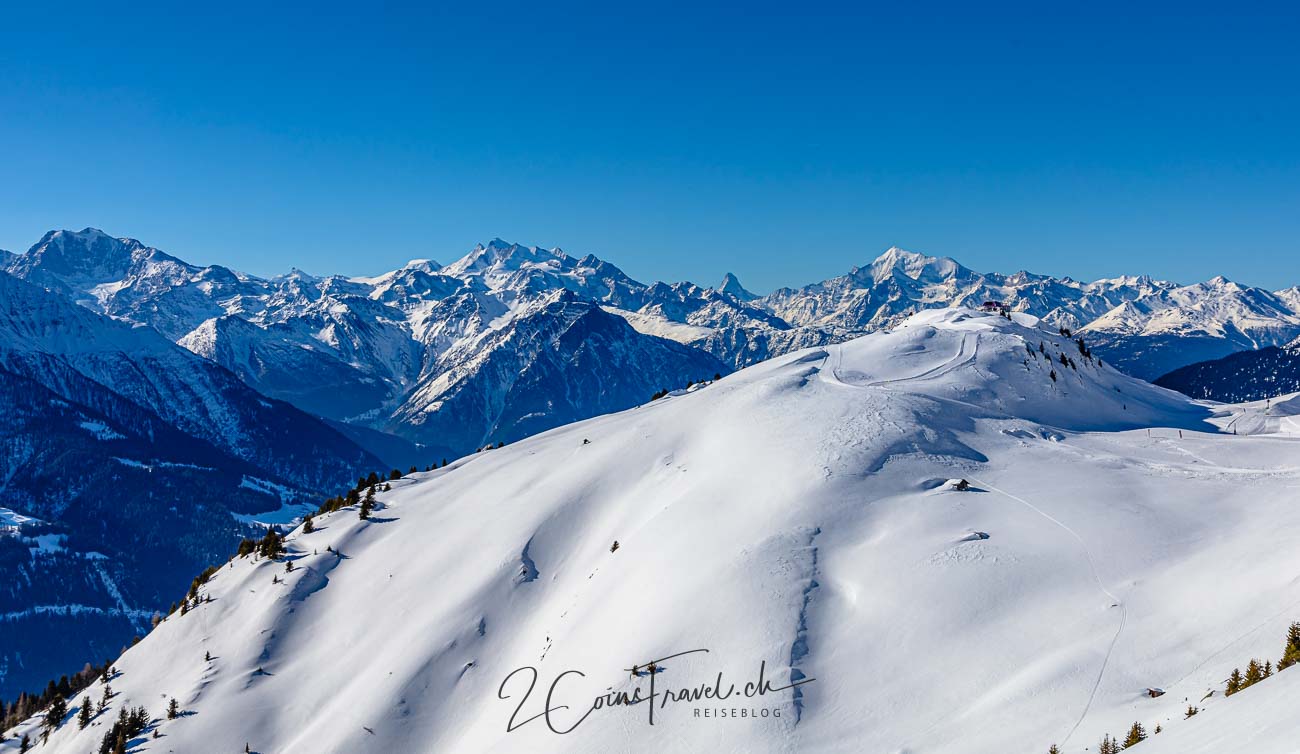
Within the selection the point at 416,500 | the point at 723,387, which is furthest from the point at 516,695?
the point at 723,387

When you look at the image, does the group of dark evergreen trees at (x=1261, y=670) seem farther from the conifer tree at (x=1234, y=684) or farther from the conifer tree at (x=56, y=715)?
the conifer tree at (x=56, y=715)

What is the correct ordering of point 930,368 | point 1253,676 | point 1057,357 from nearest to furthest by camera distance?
point 1253,676, point 930,368, point 1057,357

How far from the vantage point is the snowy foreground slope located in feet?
111

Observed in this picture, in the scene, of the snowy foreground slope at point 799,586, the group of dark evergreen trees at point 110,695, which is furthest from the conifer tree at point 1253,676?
the group of dark evergreen trees at point 110,695

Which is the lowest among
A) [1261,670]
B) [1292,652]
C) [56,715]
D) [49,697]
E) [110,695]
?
[49,697]

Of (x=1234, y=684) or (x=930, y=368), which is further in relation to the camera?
(x=930, y=368)

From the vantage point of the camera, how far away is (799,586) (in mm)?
44500

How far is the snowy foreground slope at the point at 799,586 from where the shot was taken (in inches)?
1336

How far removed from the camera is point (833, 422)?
68.9 metres

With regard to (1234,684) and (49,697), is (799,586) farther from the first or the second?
(49,697)

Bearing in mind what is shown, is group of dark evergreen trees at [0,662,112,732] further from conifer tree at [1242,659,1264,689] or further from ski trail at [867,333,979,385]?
conifer tree at [1242,659,1264,689]

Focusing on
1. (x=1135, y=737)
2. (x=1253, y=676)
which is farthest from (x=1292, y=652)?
(x=1135, y=737)

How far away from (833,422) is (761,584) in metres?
26.8

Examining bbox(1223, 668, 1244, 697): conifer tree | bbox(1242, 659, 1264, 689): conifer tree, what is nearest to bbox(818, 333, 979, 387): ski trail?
bbox(1223, 668, 1244, 697): conifer tree
